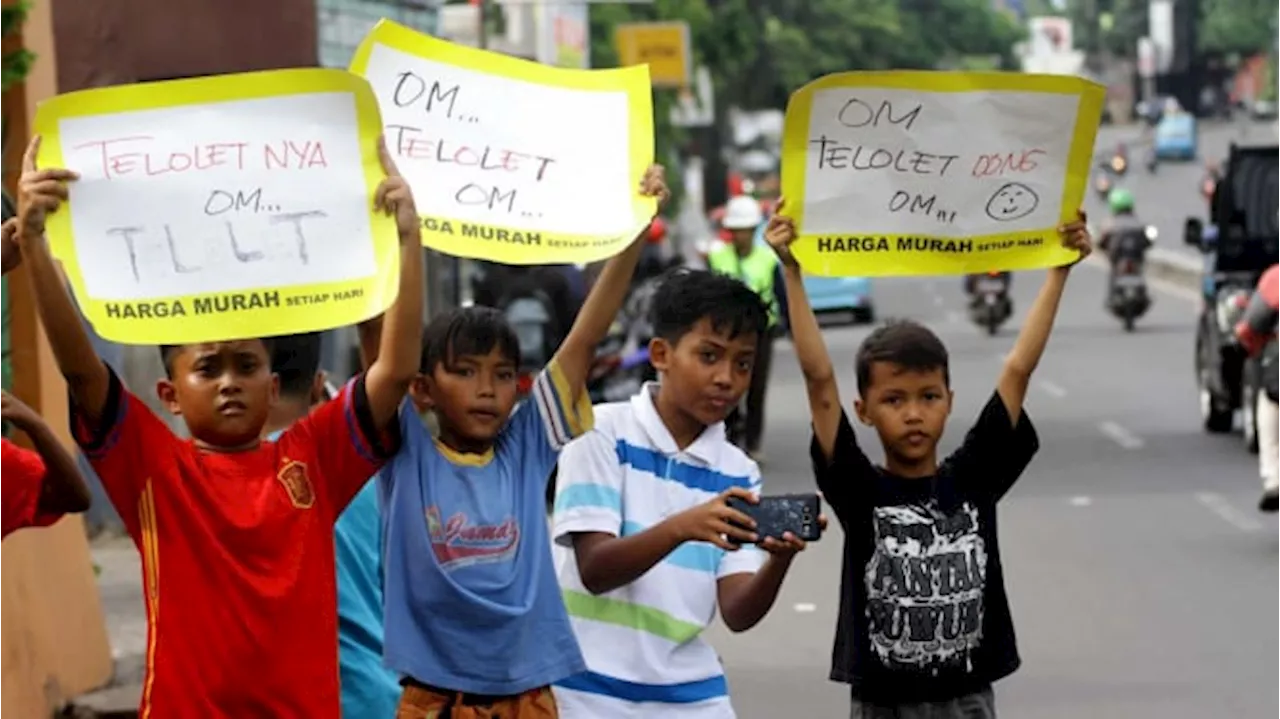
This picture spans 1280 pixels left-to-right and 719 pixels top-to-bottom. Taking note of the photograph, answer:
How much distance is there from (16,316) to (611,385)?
580 centimetres

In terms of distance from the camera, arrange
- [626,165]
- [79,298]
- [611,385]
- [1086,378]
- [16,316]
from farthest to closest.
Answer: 1. [1086,378]
2. [611,385]
3. [16,316]
4. [626,165]
5. [79,298]

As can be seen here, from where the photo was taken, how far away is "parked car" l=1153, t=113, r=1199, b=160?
99312mm

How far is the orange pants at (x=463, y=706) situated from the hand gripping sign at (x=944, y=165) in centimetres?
113

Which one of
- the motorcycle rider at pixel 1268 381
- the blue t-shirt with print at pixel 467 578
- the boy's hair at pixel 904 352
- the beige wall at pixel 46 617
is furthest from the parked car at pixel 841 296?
the blue t-shirt with print at pixel 467 578

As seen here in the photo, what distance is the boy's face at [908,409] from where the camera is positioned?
544 cm

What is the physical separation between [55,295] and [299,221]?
1.68 ft

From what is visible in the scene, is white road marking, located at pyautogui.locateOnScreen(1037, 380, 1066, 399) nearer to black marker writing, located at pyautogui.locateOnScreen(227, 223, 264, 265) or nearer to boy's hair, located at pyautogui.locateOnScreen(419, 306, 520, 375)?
boy's hair, located at pyautogui.locateOnScreen(419, 306, 520, 375)

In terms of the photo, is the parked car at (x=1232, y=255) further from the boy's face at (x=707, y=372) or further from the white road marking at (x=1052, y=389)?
the boy's face at (x=707, y=372)

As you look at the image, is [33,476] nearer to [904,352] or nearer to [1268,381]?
[904,352]

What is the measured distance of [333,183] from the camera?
16.5 ft

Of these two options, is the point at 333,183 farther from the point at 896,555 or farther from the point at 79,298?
the point at 896,555

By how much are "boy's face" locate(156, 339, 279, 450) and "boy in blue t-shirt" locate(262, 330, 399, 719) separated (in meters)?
0.51

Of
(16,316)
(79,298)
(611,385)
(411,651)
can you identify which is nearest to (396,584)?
(411,651)

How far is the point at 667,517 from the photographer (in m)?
5.26
